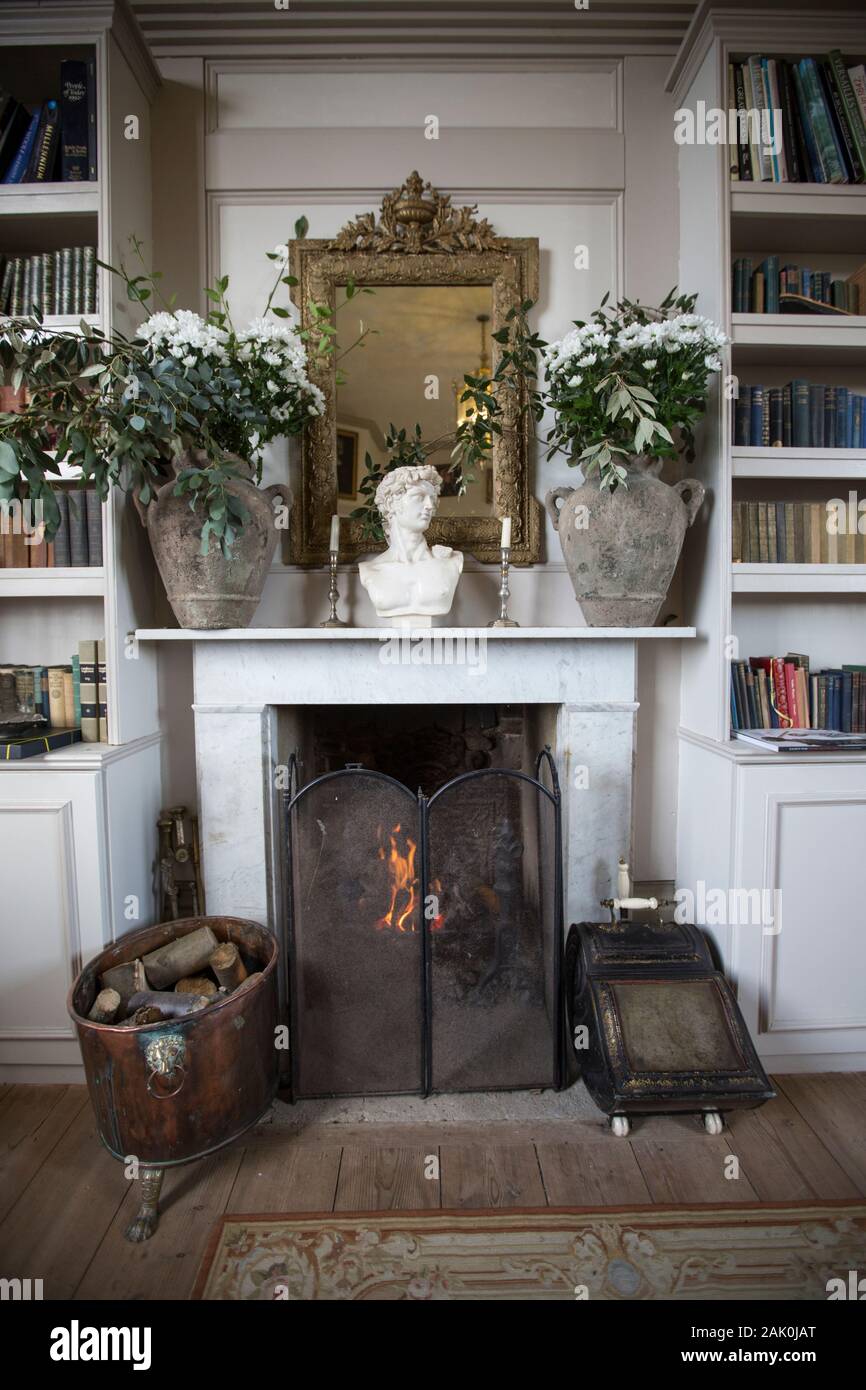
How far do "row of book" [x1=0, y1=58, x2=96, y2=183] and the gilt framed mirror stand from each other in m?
0.59

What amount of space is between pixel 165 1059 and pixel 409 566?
1330mm

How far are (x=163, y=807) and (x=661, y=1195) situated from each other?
1711 millimetres

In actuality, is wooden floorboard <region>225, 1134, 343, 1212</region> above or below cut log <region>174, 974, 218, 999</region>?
below

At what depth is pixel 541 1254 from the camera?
143 centimetres

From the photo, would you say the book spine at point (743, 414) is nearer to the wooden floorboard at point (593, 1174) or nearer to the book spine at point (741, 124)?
the book spine at point (741, 124)

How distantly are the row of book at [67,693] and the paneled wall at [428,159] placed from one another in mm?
1150

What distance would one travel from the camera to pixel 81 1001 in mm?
1718

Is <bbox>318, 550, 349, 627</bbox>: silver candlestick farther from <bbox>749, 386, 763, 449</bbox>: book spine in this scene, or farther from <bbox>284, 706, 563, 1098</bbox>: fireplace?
<bbox>749, 386, 763, 449</bbox>: book spine

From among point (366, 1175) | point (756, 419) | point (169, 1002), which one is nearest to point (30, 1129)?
point (169, 1002)

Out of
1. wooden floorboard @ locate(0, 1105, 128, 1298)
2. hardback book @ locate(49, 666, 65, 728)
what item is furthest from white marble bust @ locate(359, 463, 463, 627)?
wooden floorboard @ locate(0, 1105, 128, 1298)

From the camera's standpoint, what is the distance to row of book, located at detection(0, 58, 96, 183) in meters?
1.91

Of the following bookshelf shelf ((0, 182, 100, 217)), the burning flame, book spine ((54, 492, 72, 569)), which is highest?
bookshelf shelf ((0, 182, 100, 217))
